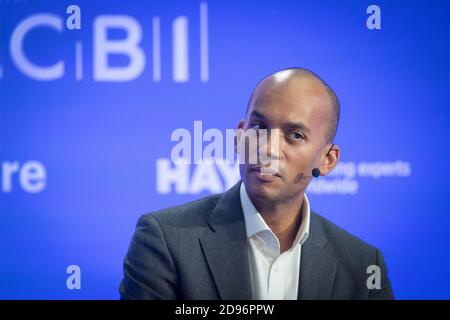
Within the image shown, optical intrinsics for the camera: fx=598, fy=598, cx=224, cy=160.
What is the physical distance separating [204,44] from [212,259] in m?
0.84

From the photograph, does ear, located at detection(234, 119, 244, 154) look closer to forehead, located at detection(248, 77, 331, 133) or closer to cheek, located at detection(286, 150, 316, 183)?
forehead, located at detection(248, 77, 331, 133)

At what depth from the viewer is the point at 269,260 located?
7.04 feet

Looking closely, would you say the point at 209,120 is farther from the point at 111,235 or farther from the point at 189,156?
the point at 111,235

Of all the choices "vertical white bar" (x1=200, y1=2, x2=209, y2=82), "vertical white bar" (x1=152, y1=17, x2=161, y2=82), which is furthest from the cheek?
"vertical white bar" (x1=152, y1=17, x2=161, y2=82)

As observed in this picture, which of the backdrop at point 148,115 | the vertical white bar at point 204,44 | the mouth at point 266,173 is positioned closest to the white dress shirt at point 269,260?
the mouth at point 266,173

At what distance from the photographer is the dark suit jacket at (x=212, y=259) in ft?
6.70

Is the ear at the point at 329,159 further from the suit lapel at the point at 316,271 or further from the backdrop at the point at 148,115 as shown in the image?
the suit lapel at the point at 316,271

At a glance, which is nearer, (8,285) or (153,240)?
(153,240)

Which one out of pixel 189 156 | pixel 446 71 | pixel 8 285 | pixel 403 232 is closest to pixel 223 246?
pixel 189 156

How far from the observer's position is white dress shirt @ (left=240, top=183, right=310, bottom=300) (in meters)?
2.14

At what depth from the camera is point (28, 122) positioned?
234cm

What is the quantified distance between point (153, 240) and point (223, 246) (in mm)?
244

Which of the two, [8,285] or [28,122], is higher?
[28,122]
